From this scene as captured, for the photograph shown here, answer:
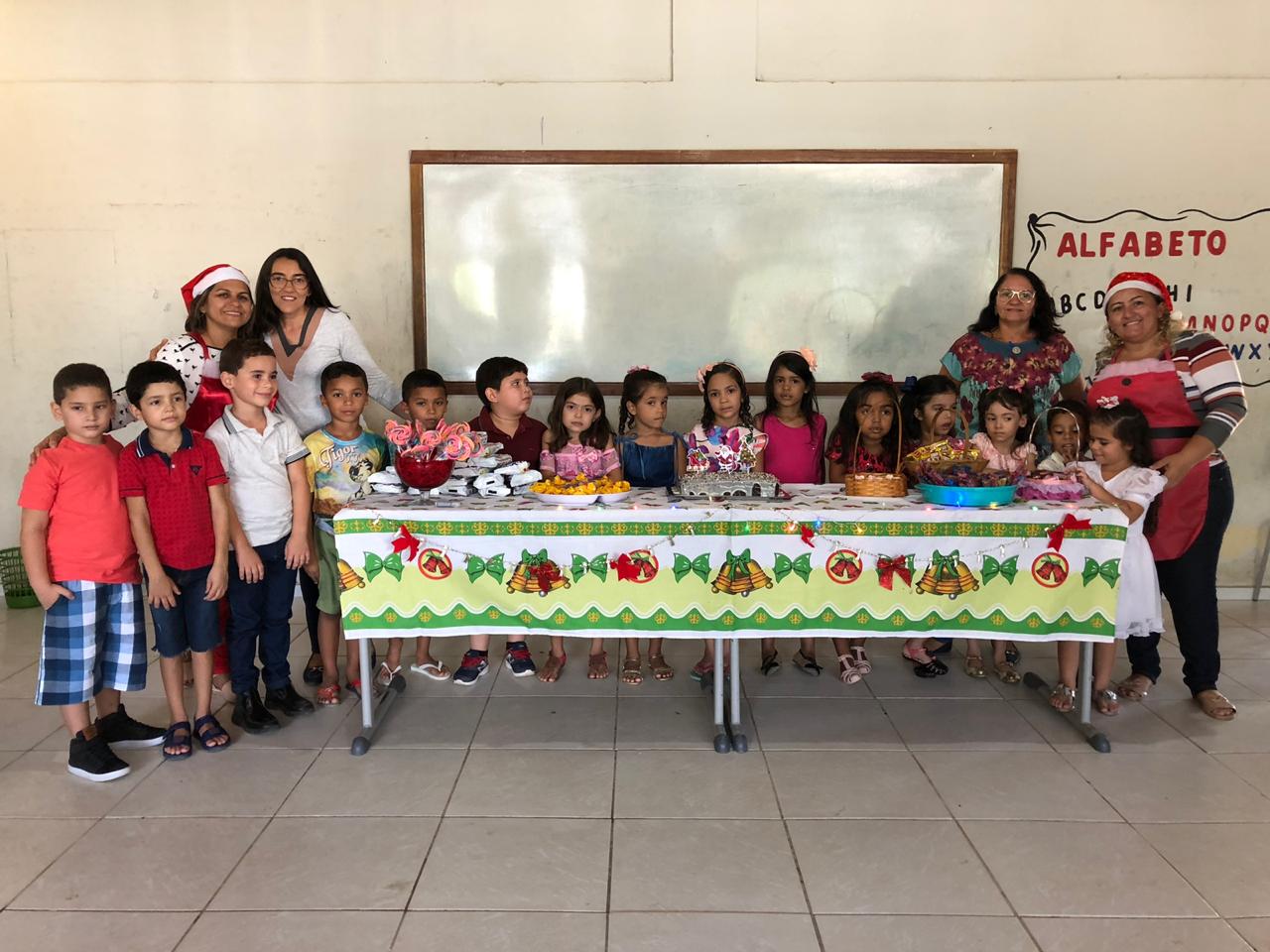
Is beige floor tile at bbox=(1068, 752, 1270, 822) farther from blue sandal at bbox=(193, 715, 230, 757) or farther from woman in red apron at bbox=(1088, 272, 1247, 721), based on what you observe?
blue sandal at bbox=(193, 715, 230, 757)

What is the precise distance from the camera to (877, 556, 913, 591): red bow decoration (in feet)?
8.70

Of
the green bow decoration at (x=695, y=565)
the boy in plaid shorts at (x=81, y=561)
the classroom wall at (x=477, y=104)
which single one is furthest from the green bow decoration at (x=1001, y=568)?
the boy in plaid shorts at (x=81, y=561)

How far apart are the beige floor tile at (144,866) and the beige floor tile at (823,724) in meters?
1.59

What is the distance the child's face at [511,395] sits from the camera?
129 inches

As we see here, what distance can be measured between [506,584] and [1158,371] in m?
2.40

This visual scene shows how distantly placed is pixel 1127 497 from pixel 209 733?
313 cm

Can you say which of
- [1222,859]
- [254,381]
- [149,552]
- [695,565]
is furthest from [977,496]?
[149,552]

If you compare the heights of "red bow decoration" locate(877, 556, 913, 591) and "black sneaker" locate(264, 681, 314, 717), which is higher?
"red bow decoration" locate(877, 556, 913, 591)

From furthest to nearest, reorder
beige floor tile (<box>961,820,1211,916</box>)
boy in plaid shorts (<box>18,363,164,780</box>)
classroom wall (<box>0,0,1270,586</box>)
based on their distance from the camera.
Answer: classroom wall (<box>0,0,1270,586</box>) < boy in plaid shorts (<box>18,363,164,780</box>) < beige floor tile (<box>961,820,1211,916</box>)

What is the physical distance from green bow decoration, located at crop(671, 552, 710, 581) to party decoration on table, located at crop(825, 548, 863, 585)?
370 millimetres

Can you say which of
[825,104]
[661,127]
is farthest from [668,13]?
[825,104]

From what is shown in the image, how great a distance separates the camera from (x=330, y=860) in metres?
2.14

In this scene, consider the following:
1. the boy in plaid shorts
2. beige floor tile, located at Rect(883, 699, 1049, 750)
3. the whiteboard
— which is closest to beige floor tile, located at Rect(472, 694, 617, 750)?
beige floor tile, located at Rect(883, 699, 1049, 750)

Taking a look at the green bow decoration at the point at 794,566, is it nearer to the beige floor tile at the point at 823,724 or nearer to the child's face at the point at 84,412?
the beige floor tile at the point at 823,724
